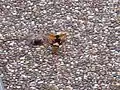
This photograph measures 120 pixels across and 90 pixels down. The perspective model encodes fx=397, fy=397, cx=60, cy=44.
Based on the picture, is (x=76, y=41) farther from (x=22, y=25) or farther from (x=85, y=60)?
(x=22, y=25)

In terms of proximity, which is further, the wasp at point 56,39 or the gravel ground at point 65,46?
the wasp at point 56,39

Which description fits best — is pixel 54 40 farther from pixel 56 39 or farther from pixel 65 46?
pixel 65 46

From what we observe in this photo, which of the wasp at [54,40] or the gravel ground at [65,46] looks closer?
the gravel ground at [65,46]

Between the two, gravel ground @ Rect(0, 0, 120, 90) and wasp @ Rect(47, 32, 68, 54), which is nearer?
gravel ground @ Rect(0, 0, 120, 90)

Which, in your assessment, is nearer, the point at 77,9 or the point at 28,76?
the point at 28,76

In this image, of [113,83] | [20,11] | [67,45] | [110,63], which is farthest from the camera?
[20,11]

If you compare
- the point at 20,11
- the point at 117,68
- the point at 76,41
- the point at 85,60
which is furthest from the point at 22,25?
the point at 117,68

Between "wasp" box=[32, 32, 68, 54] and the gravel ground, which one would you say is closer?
the gravel ground

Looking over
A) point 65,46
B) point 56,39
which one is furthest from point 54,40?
point 65,46
